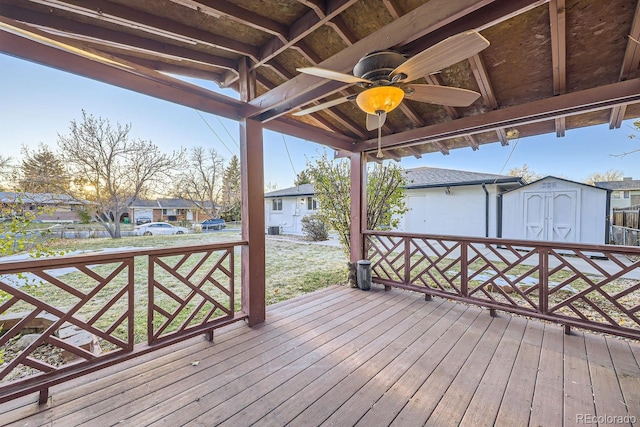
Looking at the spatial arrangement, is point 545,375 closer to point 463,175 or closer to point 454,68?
point 454,68

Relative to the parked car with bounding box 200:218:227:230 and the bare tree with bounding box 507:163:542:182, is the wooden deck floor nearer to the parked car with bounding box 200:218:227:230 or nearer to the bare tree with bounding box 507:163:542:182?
the parked car with bounding box 200:218:227:230

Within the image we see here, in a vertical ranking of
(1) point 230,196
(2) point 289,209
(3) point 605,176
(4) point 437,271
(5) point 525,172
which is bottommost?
(4) point 437,271

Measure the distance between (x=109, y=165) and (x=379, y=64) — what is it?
11.7m

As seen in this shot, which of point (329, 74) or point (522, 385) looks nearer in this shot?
point (329, 74)

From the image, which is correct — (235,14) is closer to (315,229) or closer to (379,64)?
(379,64)

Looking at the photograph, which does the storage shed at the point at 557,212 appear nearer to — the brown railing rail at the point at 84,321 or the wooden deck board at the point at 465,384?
the wooden deck board at the point at 465,384

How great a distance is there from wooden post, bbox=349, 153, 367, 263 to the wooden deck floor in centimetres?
175

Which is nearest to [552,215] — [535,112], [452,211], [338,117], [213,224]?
[452,211]

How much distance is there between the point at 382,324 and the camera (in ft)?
9.58

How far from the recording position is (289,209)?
593 inches

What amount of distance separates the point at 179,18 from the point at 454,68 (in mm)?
2749

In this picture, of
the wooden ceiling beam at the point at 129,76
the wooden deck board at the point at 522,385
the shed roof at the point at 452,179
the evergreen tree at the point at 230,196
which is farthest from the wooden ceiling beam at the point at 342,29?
the evergreen tree at the point at 230,196

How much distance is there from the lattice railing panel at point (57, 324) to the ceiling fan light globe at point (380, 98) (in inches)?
89.4

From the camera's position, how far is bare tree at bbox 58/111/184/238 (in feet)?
28.2
